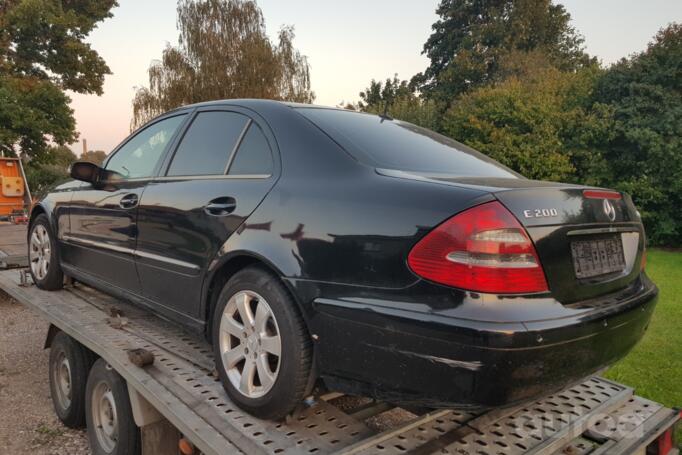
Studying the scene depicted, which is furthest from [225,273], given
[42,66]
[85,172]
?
[42,66]

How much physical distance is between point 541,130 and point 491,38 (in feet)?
63.2

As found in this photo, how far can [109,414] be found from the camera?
110 inches

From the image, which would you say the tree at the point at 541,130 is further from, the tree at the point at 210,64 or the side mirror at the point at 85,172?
the side mirror at the point at 85,172

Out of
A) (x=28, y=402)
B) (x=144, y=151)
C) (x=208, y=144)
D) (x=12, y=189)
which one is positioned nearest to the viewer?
(x=208, y=144)

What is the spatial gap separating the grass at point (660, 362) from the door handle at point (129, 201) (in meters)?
3.31

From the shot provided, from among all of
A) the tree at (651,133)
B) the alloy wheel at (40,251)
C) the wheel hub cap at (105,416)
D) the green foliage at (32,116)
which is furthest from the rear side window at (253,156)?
the green foliage at (32,116)

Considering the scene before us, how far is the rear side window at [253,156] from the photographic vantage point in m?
2.26

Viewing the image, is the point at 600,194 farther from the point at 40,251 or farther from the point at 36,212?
the point at 36,212

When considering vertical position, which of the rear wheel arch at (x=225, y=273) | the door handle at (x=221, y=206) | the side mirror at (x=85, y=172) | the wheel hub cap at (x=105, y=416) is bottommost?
the wheel hub cap at (x=105, y=416)

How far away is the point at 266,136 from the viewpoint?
2316 millimetres

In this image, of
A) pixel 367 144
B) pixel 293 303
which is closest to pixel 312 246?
pixel 293 303

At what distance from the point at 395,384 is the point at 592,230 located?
924 mm

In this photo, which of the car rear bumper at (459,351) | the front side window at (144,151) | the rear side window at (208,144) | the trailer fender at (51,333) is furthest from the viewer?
the trailer fender at (51,333)

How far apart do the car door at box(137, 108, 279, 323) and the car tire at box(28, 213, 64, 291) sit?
1625mm
